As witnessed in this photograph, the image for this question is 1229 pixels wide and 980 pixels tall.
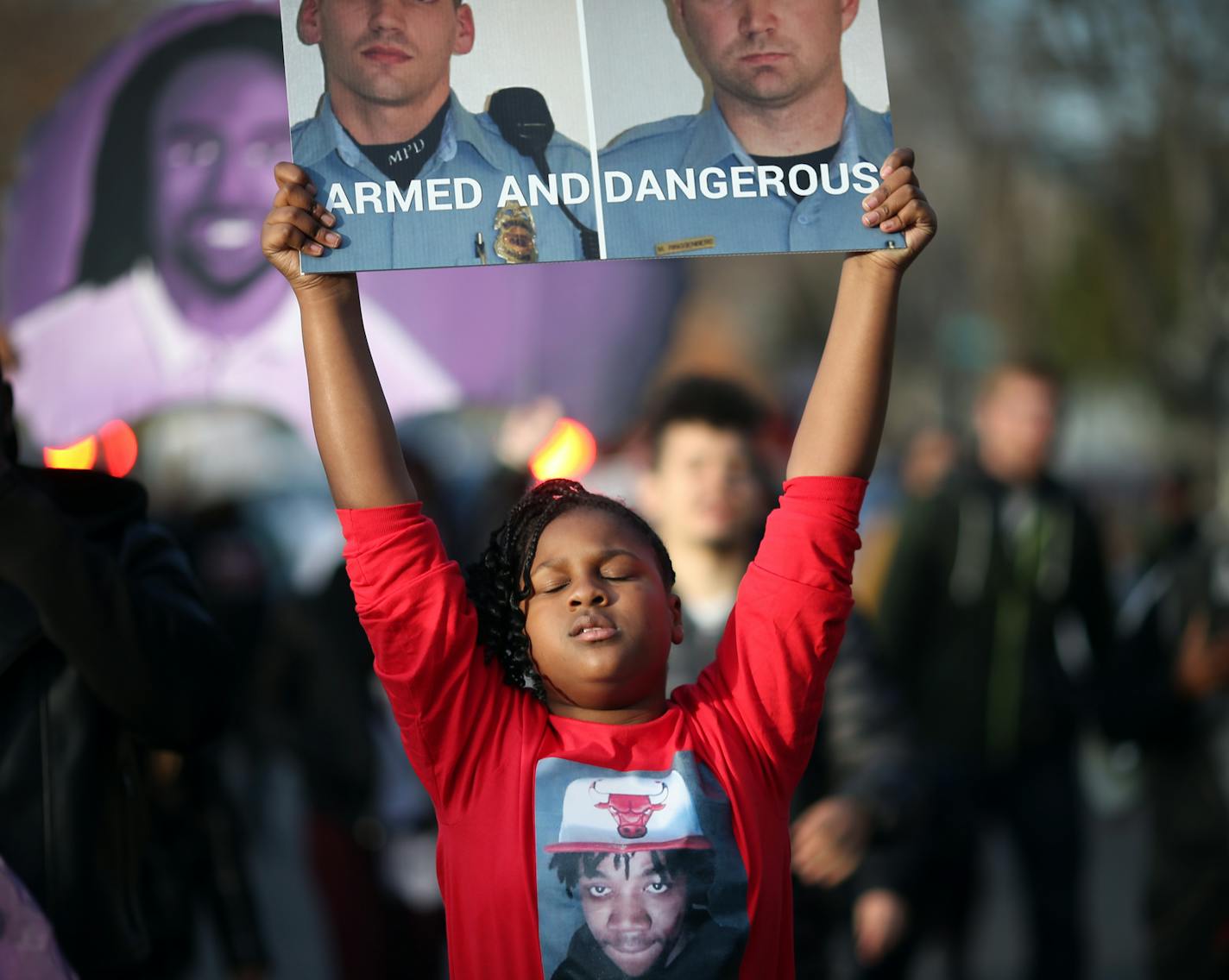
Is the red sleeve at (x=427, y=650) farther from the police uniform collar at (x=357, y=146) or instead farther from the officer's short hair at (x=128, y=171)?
the officer's short hair at (x=128, y=171)

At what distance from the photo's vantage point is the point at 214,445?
22.4 ft

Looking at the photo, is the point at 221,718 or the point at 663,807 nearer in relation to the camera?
the point at 663,807

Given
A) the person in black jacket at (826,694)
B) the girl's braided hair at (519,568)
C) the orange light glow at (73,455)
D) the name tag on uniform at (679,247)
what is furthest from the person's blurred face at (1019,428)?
the name tag on uniform at (679,247)

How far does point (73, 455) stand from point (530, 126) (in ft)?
6.88

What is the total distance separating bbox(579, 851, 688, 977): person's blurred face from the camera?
88.4 inches

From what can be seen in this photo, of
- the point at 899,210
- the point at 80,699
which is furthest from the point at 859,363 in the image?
the point at 80,699

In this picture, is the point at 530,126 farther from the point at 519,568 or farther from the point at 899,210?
the point at 519,568

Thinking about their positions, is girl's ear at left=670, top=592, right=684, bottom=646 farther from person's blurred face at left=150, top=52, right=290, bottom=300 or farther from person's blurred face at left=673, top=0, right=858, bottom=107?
person's blurred face at left=150, top=52, right=290, bottom=300

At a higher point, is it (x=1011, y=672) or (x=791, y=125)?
(x=791, y=125)

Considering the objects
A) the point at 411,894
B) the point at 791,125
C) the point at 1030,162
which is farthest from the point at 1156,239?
the point at 791,125

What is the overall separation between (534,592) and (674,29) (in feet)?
2.85

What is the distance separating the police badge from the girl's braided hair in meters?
0.44

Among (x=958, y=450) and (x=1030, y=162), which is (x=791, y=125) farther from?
(x=1030, y=162)

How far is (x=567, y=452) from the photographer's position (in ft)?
15.4
